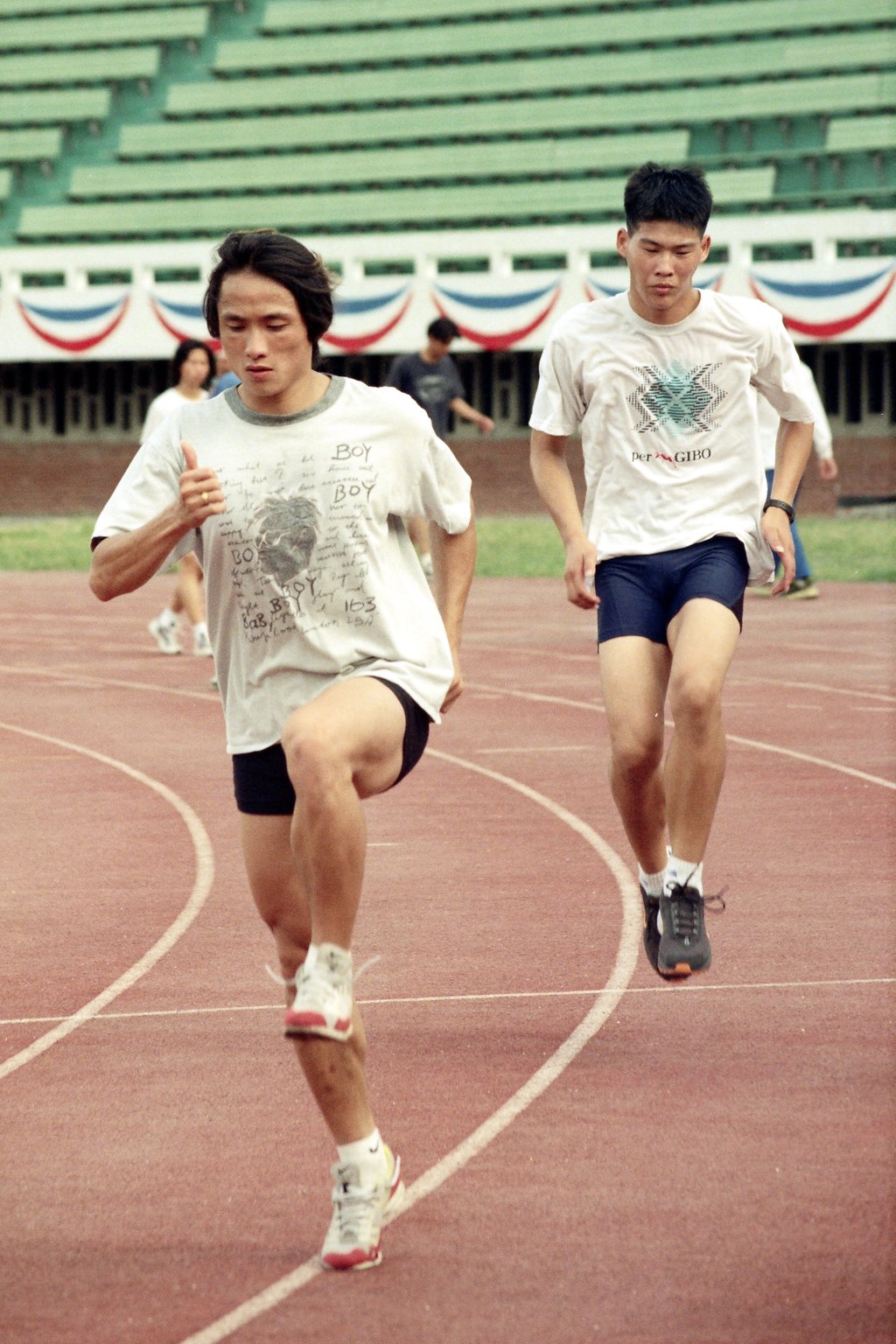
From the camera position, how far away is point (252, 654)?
4.14 meters

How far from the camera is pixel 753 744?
10.5m

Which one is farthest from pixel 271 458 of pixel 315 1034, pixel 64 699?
pixel 64 699

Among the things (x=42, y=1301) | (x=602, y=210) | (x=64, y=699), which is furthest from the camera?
(x=602, y=210)

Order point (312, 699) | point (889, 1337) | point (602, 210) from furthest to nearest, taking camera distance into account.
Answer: point (602, 210) < point (312, 699) < point (889, 1337)

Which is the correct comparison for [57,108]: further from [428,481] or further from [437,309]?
[428,481]

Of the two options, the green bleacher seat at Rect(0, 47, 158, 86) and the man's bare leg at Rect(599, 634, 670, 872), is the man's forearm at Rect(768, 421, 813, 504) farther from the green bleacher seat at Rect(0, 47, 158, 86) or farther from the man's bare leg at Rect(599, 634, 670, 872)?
the green bleacher seat at Rect(0, 47, 158, 86)

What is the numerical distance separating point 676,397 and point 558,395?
0.31m

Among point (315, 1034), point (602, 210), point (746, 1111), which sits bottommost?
point (602, 210)

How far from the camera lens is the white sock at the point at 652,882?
19.1 feet

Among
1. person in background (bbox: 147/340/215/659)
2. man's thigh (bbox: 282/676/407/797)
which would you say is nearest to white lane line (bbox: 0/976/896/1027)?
man's thigh (bbox: 282/676/407/797)

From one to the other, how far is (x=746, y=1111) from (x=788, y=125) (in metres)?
35.5

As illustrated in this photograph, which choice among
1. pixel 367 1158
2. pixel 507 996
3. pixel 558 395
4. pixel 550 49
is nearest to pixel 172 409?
pixel 558 395

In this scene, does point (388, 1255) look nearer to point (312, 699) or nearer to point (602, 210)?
point (312, 699)

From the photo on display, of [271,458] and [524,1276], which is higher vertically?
[271,458]
